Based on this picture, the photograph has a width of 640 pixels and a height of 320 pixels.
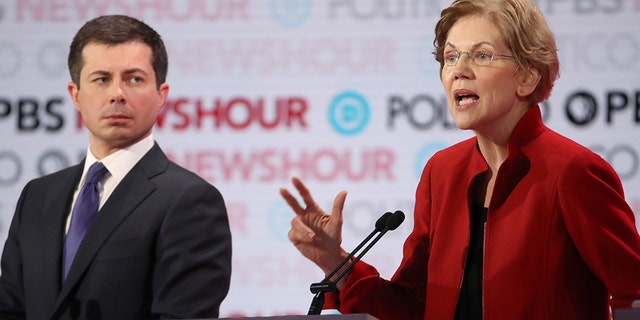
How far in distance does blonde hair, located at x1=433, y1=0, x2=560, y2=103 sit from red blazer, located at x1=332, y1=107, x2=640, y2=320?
0.11 metres

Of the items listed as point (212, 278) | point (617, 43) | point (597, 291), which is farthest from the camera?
point (617, 43)

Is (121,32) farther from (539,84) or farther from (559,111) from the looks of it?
(559,111)

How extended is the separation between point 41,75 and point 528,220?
2740 mm

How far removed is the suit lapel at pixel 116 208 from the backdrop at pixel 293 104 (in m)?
1.13

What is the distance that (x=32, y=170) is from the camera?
4836 millimetres

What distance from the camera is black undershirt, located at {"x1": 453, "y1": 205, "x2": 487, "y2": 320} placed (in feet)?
9.72

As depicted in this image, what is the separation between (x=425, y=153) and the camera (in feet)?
15.1

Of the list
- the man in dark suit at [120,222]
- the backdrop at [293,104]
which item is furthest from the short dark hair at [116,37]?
the backdrop at [293,104]

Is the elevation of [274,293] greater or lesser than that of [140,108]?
lesser

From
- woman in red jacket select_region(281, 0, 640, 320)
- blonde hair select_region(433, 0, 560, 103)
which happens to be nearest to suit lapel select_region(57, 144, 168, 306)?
woman in red jacket select_region(281, 0, 640, 320)

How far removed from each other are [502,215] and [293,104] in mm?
1900

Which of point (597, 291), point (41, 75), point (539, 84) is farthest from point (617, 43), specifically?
point (41, 75)

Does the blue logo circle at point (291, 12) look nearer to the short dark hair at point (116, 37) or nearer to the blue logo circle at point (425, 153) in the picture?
the blue logo circle at point (425, 153)

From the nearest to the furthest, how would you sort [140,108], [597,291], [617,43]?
1. [597,291]
2. [140,108]
3. [617,43]
